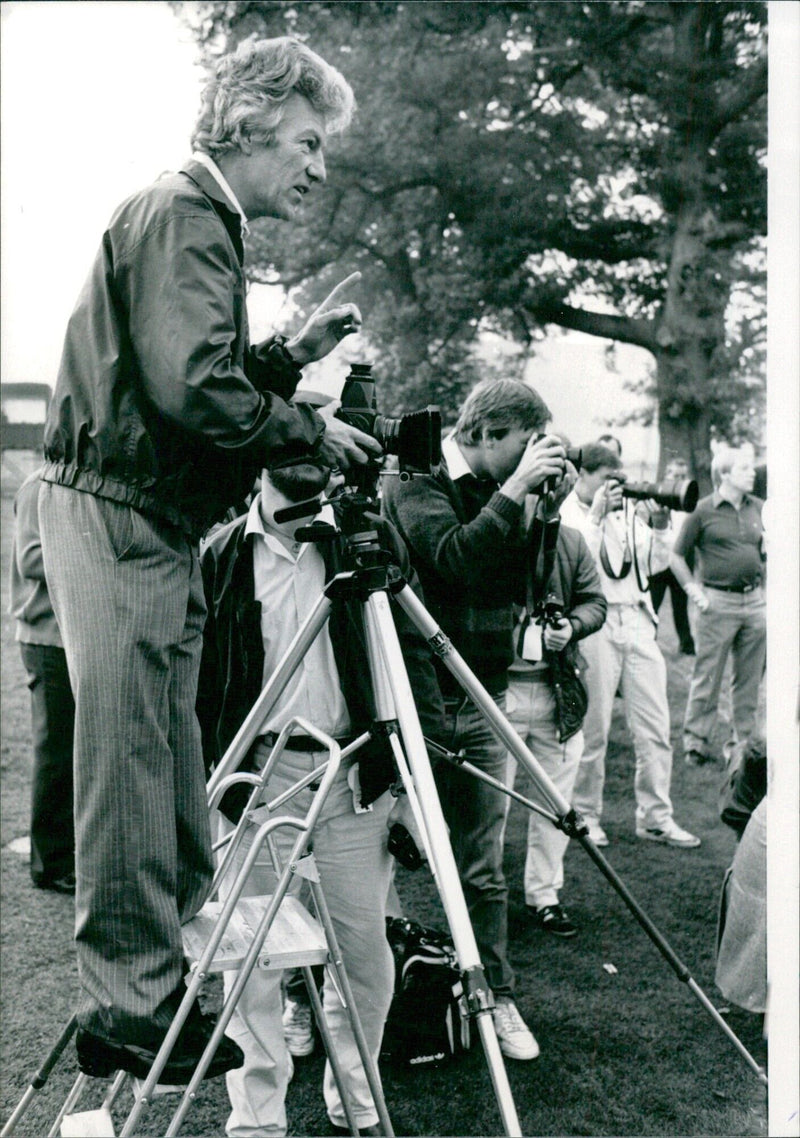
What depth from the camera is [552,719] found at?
4203 mm

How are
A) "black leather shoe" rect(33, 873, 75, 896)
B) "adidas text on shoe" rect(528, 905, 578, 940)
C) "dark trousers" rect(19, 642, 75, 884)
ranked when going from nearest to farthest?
1. "adidas text on shoe" rect(528, 905, 578, 940)
2. "dark trousers" rect(19, 642, 75, 884)
3. "black leather shoe" rect(33, 873, 75, 896)

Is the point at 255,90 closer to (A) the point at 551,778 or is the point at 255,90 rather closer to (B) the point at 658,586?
(A) the point at 551,778

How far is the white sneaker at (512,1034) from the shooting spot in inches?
123

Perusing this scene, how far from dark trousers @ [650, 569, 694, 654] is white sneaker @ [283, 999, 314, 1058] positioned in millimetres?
3513

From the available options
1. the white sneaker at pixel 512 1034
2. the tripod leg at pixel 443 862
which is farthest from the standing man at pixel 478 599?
the tripod leg at pixel 443 862

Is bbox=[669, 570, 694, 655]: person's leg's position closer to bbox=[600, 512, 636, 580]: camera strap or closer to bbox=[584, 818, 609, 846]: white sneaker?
bbox=[600, 512, 636, 580]: camera strap

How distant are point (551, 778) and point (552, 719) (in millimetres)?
256

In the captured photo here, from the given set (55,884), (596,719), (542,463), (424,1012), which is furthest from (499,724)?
(596,719)

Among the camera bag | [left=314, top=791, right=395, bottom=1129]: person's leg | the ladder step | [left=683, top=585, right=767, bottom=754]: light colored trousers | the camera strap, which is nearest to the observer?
the ladder step

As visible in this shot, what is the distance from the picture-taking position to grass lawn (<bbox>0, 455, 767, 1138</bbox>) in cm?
283

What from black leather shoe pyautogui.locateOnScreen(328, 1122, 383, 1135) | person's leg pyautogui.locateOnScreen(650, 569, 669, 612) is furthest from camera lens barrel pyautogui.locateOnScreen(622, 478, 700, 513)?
person's leg pyautogui.locateOnScreen(650, 569, 669, 612)

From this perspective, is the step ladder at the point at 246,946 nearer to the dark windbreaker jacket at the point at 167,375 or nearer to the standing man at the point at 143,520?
the standing man at the point at 143,520

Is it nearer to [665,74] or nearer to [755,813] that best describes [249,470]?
[755,813]

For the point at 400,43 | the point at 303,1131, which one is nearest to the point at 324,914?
the point at 303,1131
